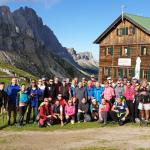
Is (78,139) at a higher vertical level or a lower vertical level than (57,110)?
lower

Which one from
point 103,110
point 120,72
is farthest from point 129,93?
point 120,72

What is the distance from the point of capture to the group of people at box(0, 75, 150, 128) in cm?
2020

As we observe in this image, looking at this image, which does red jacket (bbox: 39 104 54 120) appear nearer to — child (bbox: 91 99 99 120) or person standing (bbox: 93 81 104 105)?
child (bbox: 91 99 99 120)

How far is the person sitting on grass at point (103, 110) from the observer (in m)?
20.8

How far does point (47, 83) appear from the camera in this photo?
71.7 ft

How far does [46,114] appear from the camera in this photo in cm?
2041

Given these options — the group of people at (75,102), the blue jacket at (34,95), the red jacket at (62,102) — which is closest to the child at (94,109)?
the group of people at (75,102)

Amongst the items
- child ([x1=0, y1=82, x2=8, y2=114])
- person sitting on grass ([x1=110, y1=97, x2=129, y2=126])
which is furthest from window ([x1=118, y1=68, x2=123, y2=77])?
child ([x1=0, y1=82, x2=8, y2=114])

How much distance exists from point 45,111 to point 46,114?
16 cm

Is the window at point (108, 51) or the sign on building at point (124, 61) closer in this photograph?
the sign on building at point (124, 61)

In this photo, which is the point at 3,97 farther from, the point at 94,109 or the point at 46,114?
the point at 94,109

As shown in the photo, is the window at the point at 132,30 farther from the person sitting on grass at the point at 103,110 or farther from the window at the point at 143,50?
the person sitting on grass at the point at 103,110

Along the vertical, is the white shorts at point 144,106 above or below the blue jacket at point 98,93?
below

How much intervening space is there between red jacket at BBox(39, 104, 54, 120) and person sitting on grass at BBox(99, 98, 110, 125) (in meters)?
2.53
